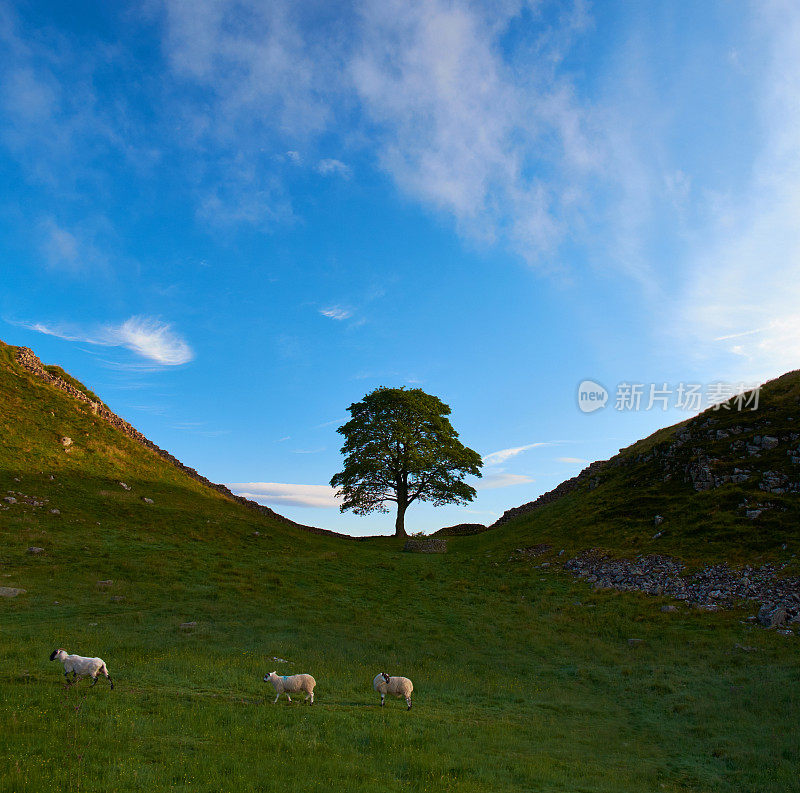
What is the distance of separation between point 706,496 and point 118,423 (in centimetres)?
6700

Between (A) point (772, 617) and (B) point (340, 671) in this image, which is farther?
(A) point (772, 617)

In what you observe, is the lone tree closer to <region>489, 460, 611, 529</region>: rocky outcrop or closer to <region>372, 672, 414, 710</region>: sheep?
<region>489, 460, 611, 529</region>: rocky outcrop

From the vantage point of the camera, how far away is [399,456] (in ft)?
233

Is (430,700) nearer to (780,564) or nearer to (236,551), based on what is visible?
(780,564)

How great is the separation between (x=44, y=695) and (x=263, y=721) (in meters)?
5.68

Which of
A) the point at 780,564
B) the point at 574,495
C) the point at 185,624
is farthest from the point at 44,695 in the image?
the point at 574,495

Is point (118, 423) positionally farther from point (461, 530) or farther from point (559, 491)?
point (559, 491)

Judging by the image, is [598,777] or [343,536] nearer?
[598,777]

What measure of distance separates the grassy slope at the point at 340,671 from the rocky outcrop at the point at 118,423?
1613 cm

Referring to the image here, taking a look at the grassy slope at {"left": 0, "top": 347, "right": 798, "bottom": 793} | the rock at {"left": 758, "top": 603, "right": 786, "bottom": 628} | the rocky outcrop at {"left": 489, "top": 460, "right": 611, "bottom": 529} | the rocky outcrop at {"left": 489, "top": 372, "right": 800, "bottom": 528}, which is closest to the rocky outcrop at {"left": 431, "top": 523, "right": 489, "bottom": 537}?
the rocky outcrop at {"left": 489, "top": 460, "right": 611, "bottom": 529}

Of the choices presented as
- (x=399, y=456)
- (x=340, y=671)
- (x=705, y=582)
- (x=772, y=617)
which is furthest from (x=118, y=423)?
(x=772, y=617)

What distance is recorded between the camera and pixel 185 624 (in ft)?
78.7

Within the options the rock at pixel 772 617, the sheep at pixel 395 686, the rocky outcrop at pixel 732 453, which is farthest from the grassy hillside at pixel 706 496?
the sheep at pixel 395 686

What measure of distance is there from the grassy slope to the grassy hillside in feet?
26.4
